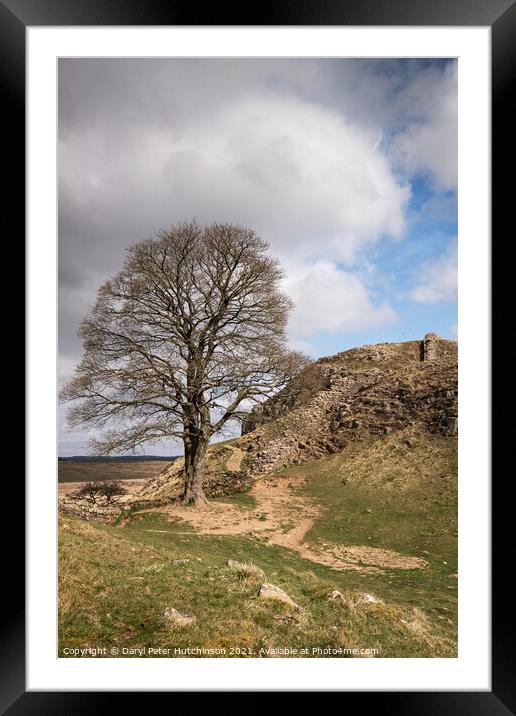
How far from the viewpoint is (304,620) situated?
4.21 metres

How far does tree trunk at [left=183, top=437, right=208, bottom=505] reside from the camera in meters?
9.70

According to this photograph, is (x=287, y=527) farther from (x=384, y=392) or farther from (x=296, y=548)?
(x=384, y=392)

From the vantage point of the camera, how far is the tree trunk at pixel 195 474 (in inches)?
382

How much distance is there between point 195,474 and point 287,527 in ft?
9.62

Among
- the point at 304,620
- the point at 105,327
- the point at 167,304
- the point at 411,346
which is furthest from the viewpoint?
the point at 411,346

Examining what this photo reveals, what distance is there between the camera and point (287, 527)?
9250 mm
